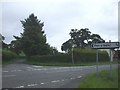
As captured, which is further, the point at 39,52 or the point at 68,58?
the point at 39,52

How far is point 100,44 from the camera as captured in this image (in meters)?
20.9

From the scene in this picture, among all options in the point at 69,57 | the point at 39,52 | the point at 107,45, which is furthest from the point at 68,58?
the point at 107,45

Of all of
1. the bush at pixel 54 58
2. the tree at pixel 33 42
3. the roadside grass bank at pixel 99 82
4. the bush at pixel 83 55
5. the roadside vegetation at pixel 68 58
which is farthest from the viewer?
the tree at pixel 33 42

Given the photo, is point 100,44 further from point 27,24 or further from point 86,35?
point 86,35

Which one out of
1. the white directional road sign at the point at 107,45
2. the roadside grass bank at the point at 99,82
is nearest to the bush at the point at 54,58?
the roadside grass bank at the point at 99,82

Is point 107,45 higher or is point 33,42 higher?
point 33,42

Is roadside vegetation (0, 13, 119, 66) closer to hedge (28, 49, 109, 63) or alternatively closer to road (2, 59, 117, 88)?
hedge (28, 49, 109, 63)

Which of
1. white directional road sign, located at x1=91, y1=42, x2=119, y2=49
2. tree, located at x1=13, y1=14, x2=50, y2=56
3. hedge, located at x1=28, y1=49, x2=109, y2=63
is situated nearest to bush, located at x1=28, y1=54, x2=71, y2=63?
hedge, located at x1=28, y1=49, x2=109, y2=63

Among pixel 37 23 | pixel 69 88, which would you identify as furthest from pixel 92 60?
pixel 69 88

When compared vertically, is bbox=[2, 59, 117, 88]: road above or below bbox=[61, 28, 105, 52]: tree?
below

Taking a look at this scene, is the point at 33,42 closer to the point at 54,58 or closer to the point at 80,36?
the point at 54,58

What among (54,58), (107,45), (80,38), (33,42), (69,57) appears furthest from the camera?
(80,38)

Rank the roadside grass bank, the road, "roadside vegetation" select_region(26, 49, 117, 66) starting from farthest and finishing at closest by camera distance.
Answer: "roadside vegetation" select_region(26, 49, 117, 66)
the road
the roadside grass bank

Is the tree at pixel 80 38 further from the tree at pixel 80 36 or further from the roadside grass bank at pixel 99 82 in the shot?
the roadside grass bank at pixel 99 82
